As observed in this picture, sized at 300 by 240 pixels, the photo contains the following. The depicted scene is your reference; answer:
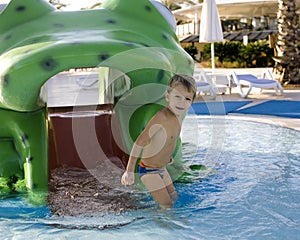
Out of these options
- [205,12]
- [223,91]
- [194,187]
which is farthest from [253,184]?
[205,12]

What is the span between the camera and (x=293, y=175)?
434cm

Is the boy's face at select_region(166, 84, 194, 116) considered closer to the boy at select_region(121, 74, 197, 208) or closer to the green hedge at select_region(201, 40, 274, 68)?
the boy at select_region(121, 74, 197, 208)

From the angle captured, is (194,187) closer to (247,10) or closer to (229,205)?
(229,205)

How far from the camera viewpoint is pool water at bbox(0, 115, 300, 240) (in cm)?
298

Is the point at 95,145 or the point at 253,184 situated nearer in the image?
the point at 253,184

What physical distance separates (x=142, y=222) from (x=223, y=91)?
333 inches

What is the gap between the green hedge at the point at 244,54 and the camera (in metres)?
23.2

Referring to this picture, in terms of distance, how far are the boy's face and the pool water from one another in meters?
0.75

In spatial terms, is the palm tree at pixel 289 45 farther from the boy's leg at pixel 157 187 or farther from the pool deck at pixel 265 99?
the boy's leg at pixel 157 187

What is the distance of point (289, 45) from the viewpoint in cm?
1272

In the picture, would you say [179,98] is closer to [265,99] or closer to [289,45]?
[265,99]

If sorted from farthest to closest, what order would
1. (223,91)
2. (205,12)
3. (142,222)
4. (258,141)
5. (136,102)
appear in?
(205,12) < (223,91) < (258,141) < (136,102) < (142,222)

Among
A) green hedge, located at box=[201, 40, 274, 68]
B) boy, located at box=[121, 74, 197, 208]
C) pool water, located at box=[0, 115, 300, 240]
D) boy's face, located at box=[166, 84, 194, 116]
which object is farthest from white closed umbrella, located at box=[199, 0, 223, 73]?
green hedge, located at box=[201, 40, 274, 68]

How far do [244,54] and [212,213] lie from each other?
2102 cm
